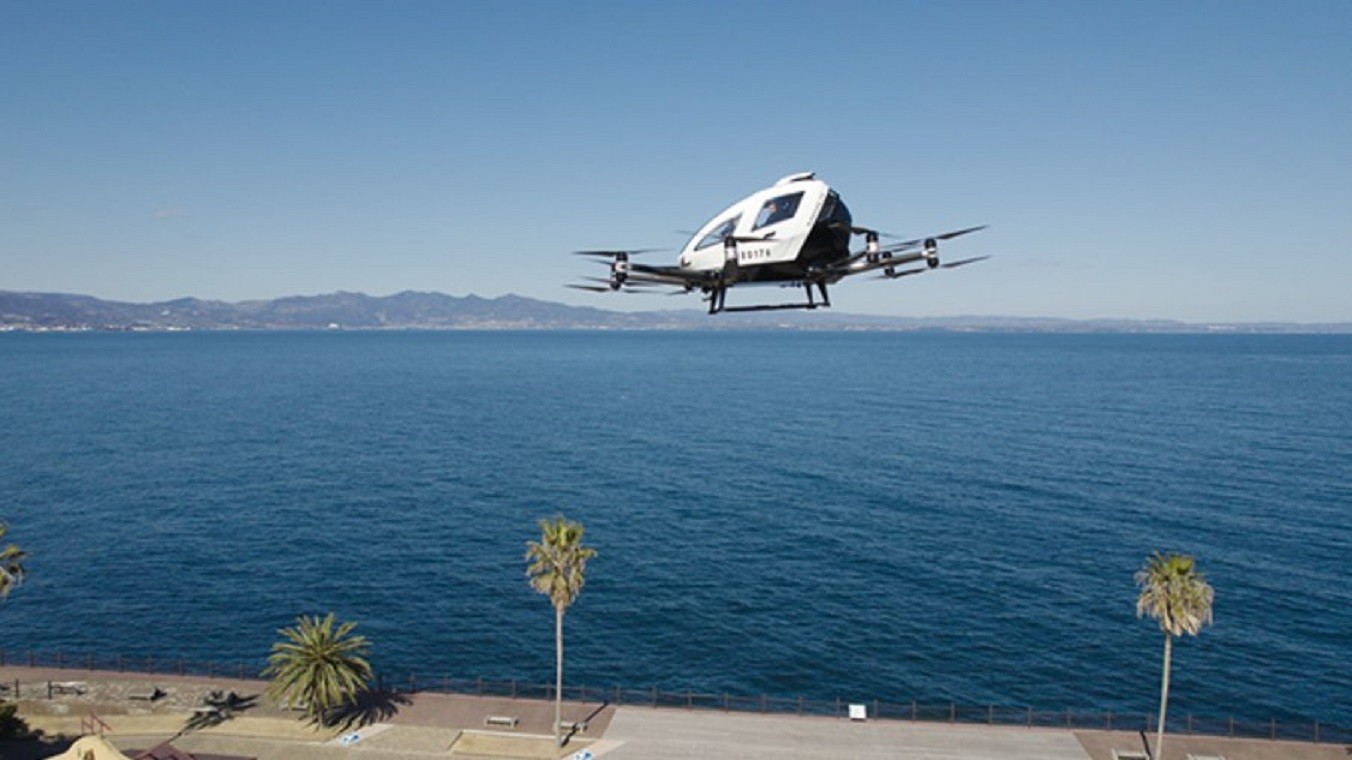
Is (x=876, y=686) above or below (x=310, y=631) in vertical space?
below

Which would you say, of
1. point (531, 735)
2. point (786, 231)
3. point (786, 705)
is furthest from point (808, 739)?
point (786, 231)

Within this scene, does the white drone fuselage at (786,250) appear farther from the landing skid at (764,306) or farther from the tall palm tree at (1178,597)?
the tall palm tree at (1178,597)

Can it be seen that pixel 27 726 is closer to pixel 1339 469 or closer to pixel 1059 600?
pixel 1059 600

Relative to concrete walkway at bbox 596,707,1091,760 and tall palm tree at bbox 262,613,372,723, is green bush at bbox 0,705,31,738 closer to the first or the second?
tall palm tree at bbox 262,613,372,723

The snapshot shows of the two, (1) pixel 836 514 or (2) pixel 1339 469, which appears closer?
(1) pixel 836 514

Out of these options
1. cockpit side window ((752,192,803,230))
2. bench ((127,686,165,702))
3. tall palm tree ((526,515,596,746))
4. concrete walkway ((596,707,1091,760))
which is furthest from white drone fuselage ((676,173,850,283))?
bench ((127,686,165,702))

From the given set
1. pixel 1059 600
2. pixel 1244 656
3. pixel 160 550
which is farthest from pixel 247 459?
pixel 1244 656

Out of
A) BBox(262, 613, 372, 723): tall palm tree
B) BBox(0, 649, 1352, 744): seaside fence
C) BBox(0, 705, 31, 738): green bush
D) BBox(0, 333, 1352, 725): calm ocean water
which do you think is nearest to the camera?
BBox(0, 705, 31, 738): green bush

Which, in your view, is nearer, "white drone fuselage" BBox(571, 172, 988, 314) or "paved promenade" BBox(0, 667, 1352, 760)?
"white drone fuselage" BBox(571, 172, 988, 314)
